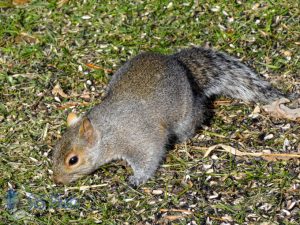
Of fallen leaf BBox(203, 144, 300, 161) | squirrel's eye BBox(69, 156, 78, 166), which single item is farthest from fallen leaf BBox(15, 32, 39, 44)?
fallen leaf BBox(203, 144, 300, 161)

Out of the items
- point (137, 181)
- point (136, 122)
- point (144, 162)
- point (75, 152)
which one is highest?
point (136, 122)

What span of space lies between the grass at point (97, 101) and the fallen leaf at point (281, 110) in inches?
4.0

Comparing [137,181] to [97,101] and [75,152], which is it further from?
[97,101]

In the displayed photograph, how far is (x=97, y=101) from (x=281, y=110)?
1.85 meters

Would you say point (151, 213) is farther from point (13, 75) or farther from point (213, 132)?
point (13, 75)

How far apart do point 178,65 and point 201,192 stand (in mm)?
1256

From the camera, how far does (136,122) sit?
19.4 ft

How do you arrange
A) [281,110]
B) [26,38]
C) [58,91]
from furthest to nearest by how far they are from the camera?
[26,38]
[58,91]
[281,110]

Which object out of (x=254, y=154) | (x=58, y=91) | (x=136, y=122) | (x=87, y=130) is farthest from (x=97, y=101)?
(x=254, y=154)

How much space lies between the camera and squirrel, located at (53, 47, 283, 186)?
226 inches

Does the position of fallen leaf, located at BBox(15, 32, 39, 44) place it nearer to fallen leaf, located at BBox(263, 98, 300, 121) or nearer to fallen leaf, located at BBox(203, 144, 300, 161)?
fallen leaf, located at BBox(203, 144, 300, 161)

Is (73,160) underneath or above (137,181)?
above

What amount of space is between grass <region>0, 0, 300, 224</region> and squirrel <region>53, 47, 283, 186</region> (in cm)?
20

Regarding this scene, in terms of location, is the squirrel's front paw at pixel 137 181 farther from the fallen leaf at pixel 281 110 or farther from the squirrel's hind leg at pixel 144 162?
the fallen leaf at pixel 281 110
